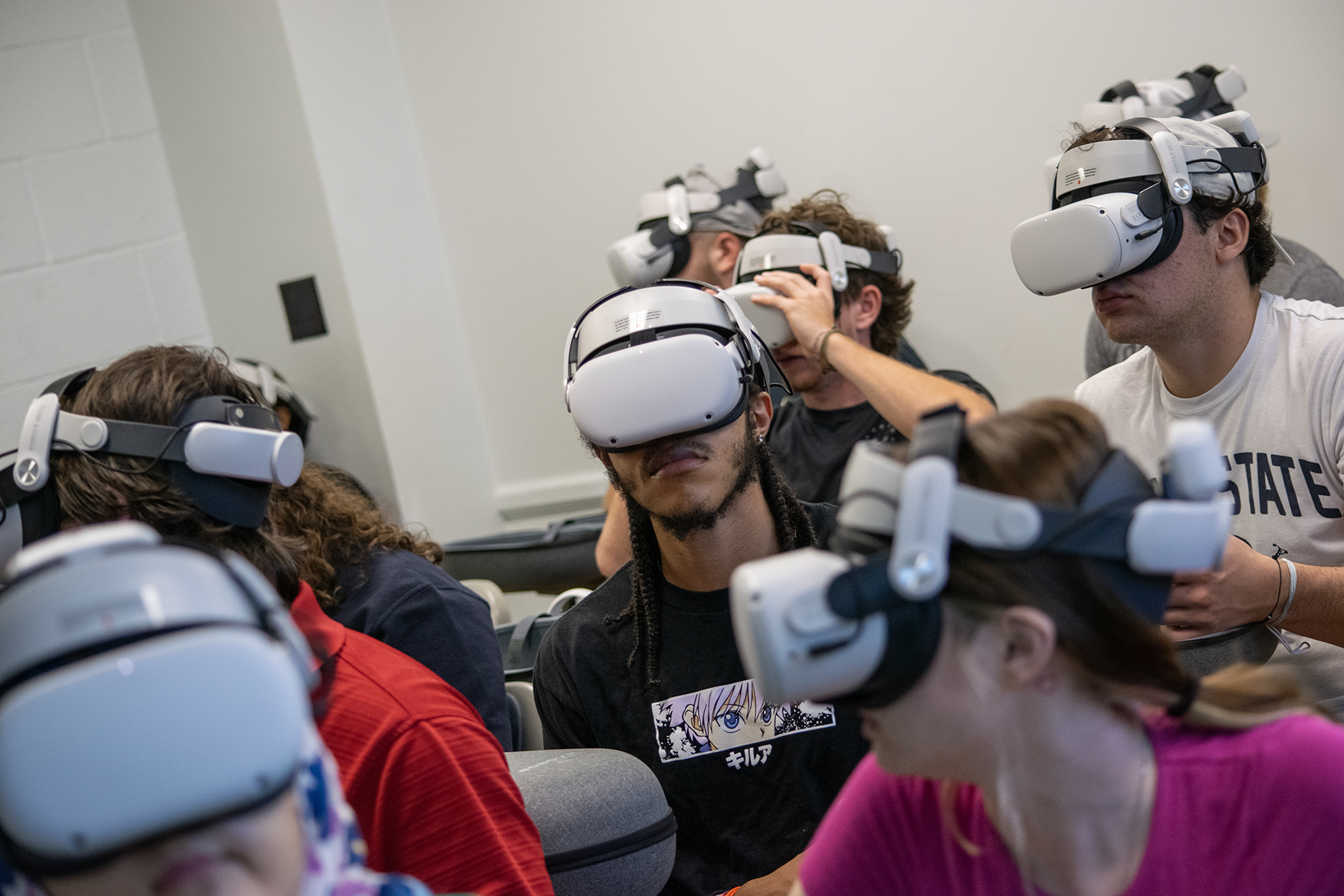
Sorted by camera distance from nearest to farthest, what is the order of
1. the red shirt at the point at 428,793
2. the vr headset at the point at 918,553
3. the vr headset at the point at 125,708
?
the vr headset at the point at 125,708
the vr headset at the point at 918,553
the red shirt at the point at 428,793

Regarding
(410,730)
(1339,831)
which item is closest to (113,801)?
(410,730)

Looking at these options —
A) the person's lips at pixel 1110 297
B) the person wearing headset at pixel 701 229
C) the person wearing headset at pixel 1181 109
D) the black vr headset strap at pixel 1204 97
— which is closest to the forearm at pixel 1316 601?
the person's lips at pixel 1110 297

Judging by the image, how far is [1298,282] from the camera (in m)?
2.24

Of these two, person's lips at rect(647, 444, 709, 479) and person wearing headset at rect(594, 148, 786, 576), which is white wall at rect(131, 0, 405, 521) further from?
person's lips at rect(647, 444, 709, 479)

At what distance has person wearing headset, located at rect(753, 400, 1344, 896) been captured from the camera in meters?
0.78

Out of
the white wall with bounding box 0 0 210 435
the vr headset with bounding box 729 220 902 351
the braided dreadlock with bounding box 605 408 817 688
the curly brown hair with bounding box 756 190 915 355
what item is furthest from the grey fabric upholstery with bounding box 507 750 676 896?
the white wall with bounding box 0 0 210 435

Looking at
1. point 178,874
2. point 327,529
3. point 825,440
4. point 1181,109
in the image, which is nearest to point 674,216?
point 825,440

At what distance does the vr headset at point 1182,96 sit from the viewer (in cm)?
244

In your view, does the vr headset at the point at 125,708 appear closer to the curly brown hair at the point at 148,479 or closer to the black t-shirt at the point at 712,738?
the curly brown hair at the point at 148,479

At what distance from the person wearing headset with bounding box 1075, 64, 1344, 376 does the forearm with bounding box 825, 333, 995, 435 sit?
48cm

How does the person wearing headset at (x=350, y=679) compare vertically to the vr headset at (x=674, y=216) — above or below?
below

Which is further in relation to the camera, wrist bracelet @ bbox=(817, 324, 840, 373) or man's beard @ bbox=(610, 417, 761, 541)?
wrist bracelet @ bbox=(817, 324, 840, 373)

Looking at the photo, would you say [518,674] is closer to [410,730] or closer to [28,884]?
[410,730]

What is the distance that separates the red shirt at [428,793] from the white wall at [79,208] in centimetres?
232
